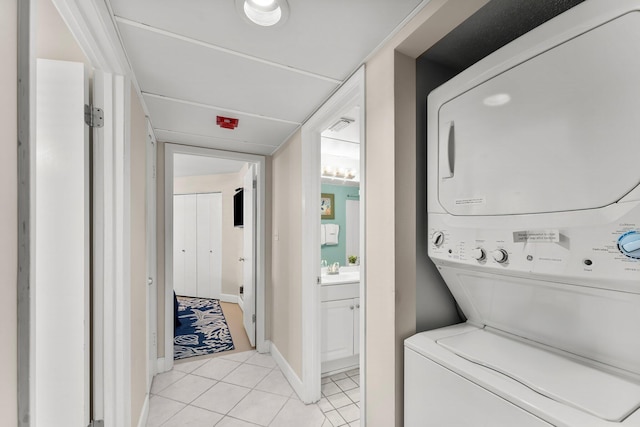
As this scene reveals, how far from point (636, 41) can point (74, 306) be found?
1992 mm

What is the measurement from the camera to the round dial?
2.03 ft

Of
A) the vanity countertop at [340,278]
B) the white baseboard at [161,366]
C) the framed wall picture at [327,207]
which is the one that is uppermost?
the framed wall picture at [327,207]

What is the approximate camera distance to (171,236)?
8.95 feet

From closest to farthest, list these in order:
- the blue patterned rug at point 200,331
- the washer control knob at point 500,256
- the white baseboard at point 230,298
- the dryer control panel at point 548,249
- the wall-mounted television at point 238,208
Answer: the dryer control panel at point 548,249
the washer control knob at point 500,256
the blue patterned rug at point 200,331
the wall-mounted television at point 238,208
the white baseboard at point 230,298

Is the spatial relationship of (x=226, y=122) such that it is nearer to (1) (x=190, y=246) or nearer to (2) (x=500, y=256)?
(2) (x=500, y=256)

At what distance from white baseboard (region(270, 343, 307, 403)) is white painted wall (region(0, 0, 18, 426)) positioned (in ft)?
6.47

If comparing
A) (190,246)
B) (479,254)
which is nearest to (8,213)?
(479,254)

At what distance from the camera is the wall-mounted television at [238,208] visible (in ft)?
14.7

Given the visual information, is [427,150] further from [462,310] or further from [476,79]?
[462,310]

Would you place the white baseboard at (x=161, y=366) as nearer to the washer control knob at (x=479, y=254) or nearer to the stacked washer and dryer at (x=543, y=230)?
the stacked washer and dryer at (x=543, y=230)

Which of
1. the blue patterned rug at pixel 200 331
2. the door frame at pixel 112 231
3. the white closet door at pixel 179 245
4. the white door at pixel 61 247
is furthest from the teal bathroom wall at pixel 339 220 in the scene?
the white closet door at pixel 179 245

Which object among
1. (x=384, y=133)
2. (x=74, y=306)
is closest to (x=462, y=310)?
(x=384, y=133)

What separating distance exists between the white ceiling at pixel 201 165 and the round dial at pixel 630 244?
3989 mm

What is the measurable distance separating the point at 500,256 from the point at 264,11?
122 centimetres
